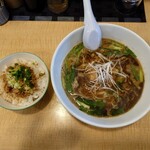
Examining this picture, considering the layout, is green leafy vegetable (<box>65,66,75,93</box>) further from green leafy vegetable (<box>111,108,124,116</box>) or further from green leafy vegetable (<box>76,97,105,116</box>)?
green leafy vegetable (<box>111,108,124,116</box>)

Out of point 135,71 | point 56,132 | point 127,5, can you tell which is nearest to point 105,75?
point 135,71

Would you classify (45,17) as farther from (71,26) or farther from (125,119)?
(125,119)

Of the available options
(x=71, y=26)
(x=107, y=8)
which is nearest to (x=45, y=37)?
(x=71, y=26)

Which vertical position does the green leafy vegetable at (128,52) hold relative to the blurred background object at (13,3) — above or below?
below

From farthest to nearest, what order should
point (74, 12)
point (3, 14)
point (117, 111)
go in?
point (74, 12) → point (3, 14) → point (117, 111)

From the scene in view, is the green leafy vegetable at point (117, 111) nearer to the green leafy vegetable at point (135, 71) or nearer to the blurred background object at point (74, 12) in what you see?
the green leafy vegetable at point (135, 71)

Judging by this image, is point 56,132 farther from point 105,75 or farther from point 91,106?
point 105,75

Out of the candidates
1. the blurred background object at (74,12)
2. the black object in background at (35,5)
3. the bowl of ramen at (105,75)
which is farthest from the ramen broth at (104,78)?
the black object in background at (35,5)
